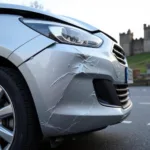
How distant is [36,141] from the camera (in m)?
2.54

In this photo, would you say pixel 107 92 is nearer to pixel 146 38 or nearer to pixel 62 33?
pixel 62 33

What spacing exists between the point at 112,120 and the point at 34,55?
83 cm

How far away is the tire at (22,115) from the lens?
2.48m

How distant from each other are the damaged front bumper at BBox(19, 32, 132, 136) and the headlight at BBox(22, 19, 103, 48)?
76 millimetres

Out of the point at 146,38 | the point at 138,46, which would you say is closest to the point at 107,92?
the point at 146,38

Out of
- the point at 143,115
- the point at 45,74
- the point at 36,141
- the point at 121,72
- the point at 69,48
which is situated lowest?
the point at 143,115

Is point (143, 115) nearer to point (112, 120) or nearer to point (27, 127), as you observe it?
point (112, 120)

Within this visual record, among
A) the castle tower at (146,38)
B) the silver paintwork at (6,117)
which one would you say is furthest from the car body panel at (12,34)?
the castle tower at (146,38)

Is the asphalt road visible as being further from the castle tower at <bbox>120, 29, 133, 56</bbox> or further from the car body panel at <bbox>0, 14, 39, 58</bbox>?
the castle tower at <bbox>120, 29, 133, 56</bbox>

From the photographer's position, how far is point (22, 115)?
2488mm

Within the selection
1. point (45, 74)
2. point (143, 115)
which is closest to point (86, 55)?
point (45, 74)

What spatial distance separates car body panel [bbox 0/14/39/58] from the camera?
2.52 meters

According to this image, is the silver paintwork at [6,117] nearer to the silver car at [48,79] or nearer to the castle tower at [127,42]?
the silver car at [48,79]

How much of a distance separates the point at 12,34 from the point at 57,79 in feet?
1.73
